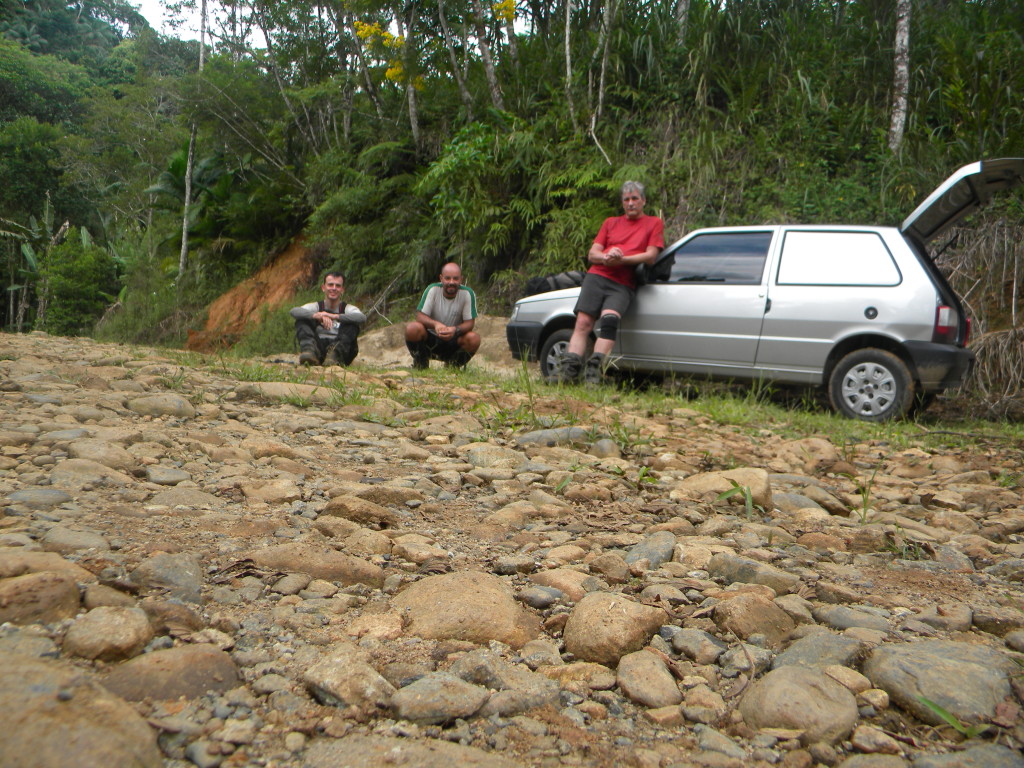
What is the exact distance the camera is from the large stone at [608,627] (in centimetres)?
154

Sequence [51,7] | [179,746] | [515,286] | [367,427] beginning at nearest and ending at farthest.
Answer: [179,746]
[367,427]
[515,286]
[51,7]

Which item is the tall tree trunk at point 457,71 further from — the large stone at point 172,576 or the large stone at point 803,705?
the large stone at point 803,705

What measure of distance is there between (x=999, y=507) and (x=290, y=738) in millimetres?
3142

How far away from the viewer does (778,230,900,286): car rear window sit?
6051 mm

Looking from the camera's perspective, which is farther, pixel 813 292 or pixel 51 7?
pixel 51 7

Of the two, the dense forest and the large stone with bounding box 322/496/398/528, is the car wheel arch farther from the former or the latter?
the large stone with bounding box 322/496/398/528

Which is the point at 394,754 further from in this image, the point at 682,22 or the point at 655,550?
the point at 682,22

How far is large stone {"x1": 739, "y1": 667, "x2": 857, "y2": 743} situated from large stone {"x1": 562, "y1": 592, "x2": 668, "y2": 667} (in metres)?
0.26

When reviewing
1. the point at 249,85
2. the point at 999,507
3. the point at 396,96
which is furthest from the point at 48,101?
the point at 999,507

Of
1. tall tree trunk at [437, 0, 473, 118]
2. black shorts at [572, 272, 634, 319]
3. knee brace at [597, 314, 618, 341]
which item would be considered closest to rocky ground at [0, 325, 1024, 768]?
knee brace at [597, 314, 618, 341]

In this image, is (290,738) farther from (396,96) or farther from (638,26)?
(396,96)

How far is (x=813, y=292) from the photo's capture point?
6250 mm

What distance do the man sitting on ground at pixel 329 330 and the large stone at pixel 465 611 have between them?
5618 millimetres

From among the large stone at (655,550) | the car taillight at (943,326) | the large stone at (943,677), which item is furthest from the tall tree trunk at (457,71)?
the large stone at (943,677)
